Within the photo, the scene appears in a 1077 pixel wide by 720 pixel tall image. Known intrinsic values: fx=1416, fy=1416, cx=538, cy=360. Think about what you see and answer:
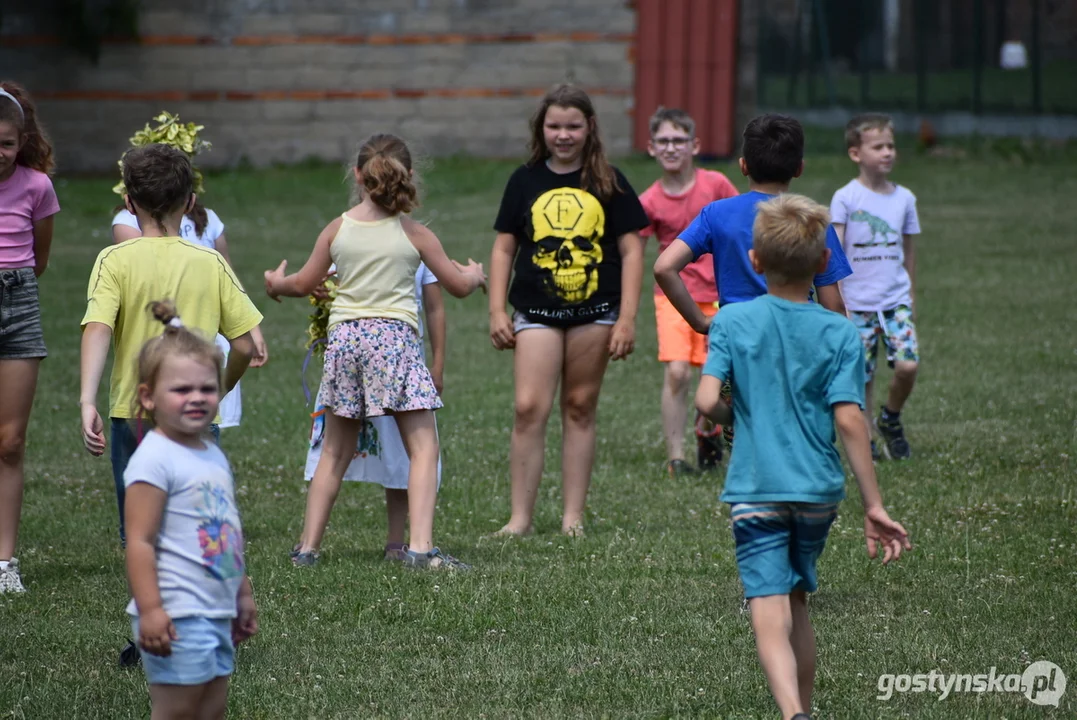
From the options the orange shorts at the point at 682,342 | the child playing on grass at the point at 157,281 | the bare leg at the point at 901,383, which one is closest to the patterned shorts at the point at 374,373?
the child playing on grass at the point at 157,281

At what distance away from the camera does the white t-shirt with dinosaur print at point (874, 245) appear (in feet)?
29.0

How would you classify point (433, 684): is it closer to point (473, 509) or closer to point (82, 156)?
point (473, 509)

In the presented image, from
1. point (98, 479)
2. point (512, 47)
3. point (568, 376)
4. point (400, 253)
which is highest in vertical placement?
point (512, 47)

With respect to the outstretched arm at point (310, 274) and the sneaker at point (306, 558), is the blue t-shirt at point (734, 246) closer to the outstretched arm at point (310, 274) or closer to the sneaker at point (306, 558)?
the outstretched arm at point (310, 274)

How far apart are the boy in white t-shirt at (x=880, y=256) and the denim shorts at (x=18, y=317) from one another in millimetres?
4879

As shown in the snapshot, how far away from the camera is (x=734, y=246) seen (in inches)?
214

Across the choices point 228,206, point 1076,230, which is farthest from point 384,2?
point 1076,230

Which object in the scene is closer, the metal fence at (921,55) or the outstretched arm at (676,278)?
the outstretched arm at (676,278)

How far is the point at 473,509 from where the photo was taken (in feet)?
25.6

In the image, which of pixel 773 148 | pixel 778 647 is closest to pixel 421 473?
pixel 773 148

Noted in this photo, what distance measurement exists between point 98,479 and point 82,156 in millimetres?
19573

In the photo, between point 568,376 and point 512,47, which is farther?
point 512,47

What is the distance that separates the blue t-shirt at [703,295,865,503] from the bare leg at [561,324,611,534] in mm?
2870

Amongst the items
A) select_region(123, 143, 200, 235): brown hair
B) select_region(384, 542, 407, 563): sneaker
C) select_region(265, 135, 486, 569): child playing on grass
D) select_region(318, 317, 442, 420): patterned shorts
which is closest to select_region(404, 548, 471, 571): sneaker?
select_region(265, 135, 486, 569): child playing on grass
